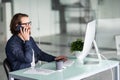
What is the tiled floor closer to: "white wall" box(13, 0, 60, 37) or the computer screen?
"white wall" box(13, 0, 60, 37)

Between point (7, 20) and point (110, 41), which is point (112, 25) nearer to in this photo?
point (110, 41)

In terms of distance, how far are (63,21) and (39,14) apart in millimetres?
1893

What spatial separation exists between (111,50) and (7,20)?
280 centimetres

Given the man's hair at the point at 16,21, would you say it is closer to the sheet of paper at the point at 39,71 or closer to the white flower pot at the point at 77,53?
the sheet of paper at the point at 39,71

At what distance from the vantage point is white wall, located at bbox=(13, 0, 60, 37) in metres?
7.18

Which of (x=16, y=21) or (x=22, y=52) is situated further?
(x=16, y=21)

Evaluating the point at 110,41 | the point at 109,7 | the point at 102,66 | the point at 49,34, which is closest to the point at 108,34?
the point at 110,41

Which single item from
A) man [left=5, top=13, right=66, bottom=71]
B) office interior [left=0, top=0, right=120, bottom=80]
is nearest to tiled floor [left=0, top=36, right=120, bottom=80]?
office interior [left=0, top=0, right=120, bottom=80]

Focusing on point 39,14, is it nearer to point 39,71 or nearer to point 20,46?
point 20,46

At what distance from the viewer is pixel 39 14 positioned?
327 inches

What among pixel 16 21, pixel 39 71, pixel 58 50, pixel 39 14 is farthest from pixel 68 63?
pixel 39 14

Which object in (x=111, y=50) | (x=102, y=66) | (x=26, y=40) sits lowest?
(x=111, y=50)

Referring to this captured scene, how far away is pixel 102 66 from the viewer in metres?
2.74

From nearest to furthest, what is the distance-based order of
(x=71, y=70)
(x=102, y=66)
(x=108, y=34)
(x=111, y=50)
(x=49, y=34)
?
(x=71, y=70) → (x=102, y=66) → (x=111, y=50) → (x=108, y=34) → (x=49, y=34)
